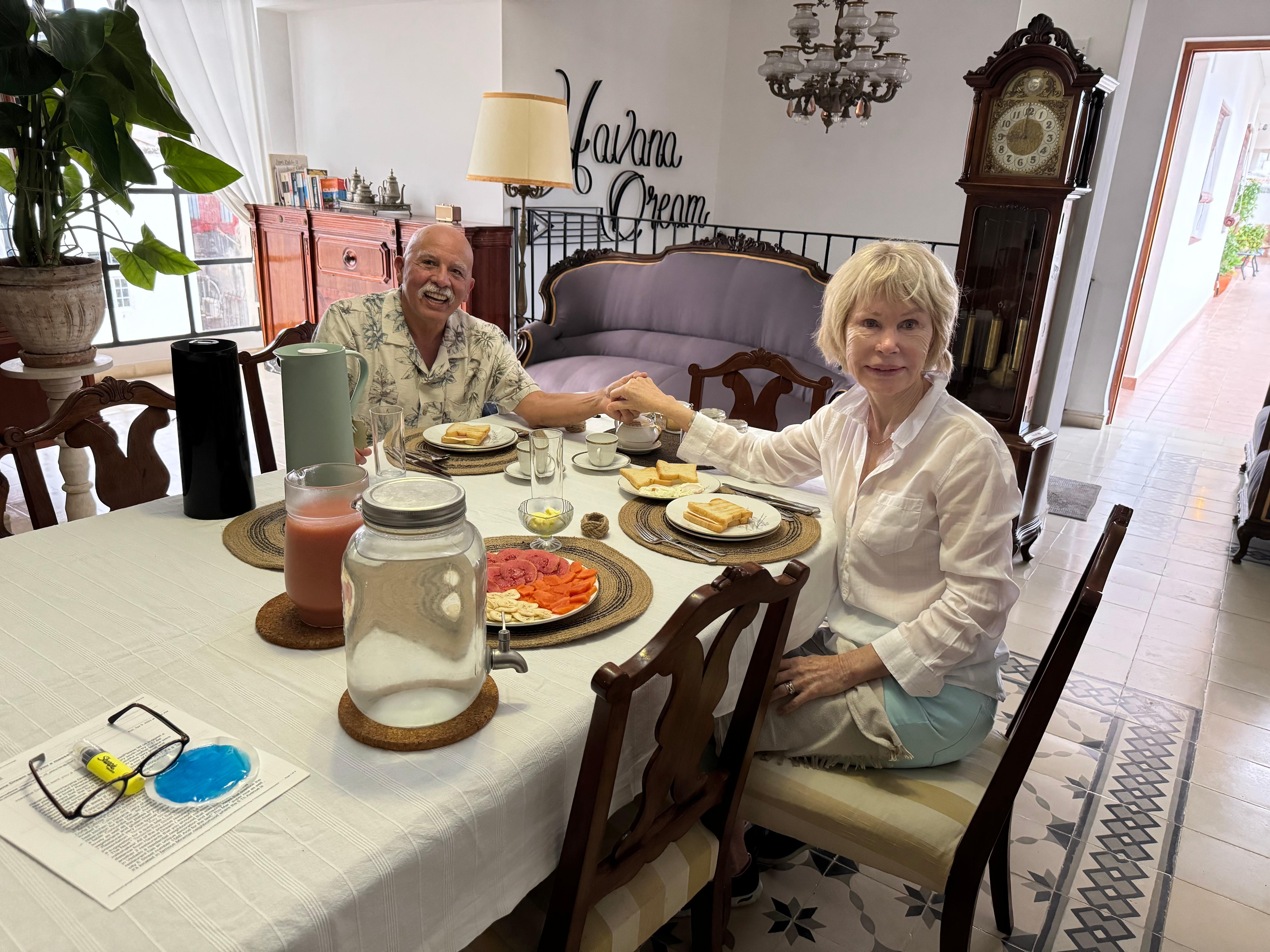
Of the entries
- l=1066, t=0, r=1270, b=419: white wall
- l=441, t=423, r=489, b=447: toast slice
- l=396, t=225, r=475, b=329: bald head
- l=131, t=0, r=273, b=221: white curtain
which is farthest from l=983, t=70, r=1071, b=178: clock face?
l=131, t=0, r=273, b=221: white curtain

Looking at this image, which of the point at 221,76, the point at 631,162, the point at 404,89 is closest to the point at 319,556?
the point at 404,89

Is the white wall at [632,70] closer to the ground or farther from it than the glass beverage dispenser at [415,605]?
farther from it

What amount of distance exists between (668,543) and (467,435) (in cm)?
65

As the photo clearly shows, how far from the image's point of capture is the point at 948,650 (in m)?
1.36

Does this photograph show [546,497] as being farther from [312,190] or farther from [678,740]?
[312,190]

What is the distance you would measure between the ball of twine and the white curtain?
5143mm

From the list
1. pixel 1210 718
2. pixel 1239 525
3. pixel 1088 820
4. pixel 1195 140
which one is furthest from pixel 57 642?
pixel 1195 140

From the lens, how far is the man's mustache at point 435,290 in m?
2.13

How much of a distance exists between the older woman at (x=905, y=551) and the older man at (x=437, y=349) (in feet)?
2.32

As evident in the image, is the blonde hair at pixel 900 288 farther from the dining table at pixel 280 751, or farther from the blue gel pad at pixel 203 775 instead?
the blue gel pad at pixel 203 775

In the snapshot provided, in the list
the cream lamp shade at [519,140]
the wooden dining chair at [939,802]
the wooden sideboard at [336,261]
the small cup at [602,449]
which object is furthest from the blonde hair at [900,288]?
the wooden sideboard at [336,261]

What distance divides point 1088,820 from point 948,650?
105cm

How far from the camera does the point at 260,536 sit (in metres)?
1.40

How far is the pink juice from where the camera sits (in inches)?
41.1
